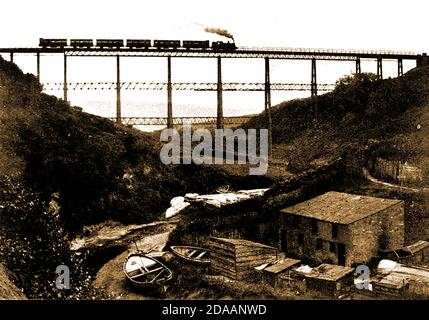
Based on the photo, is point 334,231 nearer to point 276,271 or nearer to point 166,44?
point 276,271

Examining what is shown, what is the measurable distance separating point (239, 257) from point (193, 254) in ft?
11.0

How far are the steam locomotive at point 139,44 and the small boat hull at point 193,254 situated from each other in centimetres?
1981

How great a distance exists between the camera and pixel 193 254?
28.3 metres

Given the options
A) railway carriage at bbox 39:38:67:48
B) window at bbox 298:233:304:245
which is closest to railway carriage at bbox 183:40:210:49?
railway carriage at bbox 39:38:67:48

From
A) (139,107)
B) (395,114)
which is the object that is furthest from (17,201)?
(139,107)

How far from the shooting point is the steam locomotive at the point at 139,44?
4238 cm

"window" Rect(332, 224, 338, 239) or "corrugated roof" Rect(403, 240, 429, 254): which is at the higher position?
"window" Rect(332, 224, 338, 239)

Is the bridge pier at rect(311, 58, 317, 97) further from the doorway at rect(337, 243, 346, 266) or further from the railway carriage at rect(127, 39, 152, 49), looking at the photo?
the doorway at rect(337, 243, 346, 266)

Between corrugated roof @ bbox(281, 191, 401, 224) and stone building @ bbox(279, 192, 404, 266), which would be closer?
stone building @ bbox(279, 192, 404, 266)

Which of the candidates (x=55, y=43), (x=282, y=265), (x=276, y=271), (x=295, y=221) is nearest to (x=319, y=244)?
(x=295, y=221)

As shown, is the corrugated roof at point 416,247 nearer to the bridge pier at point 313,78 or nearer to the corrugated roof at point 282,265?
the corrugated roof at point 282,265

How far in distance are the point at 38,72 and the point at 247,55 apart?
1722 cm

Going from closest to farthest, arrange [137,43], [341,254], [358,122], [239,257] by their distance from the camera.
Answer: [341,254] → [239,257] → [137,43] → [358,122]

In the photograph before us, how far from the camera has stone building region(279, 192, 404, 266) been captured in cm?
2503
